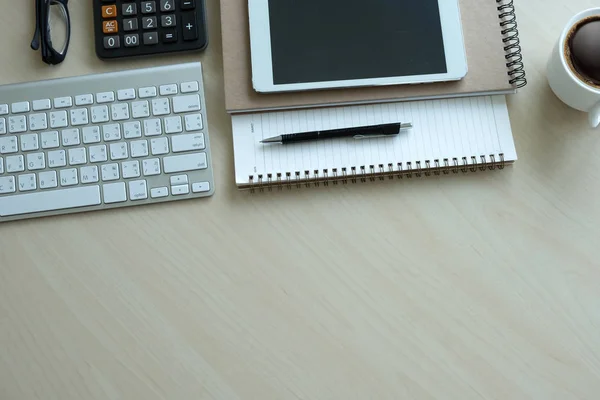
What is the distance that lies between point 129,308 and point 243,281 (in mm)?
122

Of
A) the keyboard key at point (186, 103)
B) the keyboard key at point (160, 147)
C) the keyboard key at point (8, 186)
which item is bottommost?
the keyboard key at point (8, 186)

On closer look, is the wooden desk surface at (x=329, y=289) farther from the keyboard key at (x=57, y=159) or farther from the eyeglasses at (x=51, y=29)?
the eyeglasses at (x=51, y=29)

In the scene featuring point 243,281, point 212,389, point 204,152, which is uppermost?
point 204,152

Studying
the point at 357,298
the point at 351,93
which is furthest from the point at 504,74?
the point at 357,298

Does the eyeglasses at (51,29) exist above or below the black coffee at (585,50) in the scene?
above

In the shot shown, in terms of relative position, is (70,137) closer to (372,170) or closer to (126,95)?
(126,95)

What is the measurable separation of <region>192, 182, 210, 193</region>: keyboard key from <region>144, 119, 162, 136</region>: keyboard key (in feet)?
0.23

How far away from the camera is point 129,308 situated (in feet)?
1.93

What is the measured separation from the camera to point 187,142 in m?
0.62

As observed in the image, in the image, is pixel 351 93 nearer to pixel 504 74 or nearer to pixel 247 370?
pixel 504 74

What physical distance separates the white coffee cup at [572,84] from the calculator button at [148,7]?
440 millimetres

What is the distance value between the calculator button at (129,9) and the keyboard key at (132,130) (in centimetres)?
13

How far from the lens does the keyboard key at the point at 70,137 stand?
0.62m

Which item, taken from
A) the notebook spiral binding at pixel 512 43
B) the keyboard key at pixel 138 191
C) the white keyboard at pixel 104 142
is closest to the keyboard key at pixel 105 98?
the white keyboard at pixel 104 142
